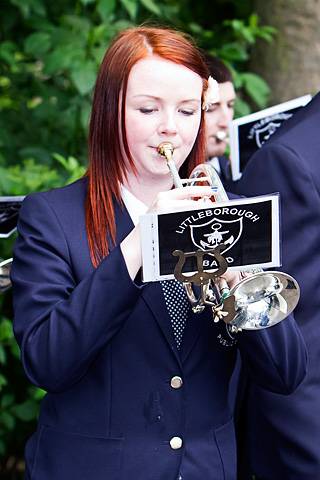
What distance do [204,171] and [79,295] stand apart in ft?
1.52

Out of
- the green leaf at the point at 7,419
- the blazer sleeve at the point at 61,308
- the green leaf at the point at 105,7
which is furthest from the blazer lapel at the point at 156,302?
the green leaf at the point at 7,419

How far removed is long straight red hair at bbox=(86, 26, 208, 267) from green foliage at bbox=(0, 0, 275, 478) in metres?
1.49

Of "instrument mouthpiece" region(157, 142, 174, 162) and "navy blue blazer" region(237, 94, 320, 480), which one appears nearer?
"instrument mouthpiece" region(157, 142, 174, 162)

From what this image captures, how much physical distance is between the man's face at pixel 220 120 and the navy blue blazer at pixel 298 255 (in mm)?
1338

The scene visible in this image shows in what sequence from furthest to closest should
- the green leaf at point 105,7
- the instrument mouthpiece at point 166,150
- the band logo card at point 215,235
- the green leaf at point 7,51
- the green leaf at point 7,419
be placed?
the green leaf at point 7,51
the green leaf at point 7,419
the green leaf at point 105,7
the instrument mouthpiece at point 166,150
the band logo card at point 215,235

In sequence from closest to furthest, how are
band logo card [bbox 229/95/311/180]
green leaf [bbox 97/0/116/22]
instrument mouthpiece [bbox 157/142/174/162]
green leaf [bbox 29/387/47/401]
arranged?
instrument mouthpiece [bbox 157/142/174/162] → band logo card [bbox 229/95/311/180] → green leaf [bbox 29/387/47/401] → green leaf [bbox 97/0/116/22]

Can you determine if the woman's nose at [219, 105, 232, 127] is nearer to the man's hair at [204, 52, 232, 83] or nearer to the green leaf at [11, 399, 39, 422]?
the man's hair at [204, 52, 232, 83]

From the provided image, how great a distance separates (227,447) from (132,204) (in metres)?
0.63

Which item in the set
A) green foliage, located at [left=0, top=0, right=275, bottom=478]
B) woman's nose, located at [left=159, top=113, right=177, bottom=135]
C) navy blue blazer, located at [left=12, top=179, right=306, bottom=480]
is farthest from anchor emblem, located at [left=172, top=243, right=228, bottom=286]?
green foliage, located at [left=0, top=0, right=275, bottom=478]

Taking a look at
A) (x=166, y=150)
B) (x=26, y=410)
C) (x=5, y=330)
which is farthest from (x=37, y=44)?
(x=166, y=150)

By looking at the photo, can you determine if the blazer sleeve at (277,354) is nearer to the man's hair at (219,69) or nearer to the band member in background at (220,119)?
the band member in background at (220,119)

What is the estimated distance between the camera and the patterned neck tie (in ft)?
7.04

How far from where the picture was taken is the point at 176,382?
6.99 feet

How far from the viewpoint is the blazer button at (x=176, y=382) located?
2.13 meters
